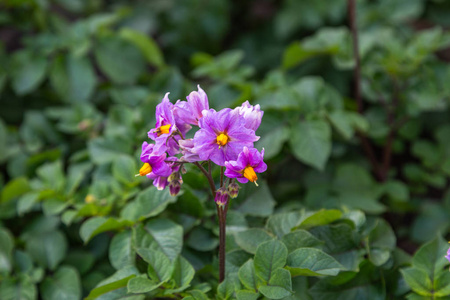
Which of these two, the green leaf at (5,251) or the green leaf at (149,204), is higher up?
the green leaf at (149,204)

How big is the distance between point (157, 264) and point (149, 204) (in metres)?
0.25

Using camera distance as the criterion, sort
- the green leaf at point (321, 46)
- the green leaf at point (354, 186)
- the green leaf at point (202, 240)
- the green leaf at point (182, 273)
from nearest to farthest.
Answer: the green leaf at point (182, 273) → the green leaf at point (202, 240) → the green leaf at point (354, 186) → the green leaf at point (321, 46)

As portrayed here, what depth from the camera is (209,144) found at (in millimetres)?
1035

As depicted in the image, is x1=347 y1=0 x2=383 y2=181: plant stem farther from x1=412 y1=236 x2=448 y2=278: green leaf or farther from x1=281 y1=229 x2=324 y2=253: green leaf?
x1=281 y1=229 x2=324 y2=253: green leaf

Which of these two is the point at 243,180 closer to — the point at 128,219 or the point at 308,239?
the point at 308,239

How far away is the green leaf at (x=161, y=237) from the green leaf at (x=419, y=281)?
620 mm

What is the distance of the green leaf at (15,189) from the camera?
173 centimetres

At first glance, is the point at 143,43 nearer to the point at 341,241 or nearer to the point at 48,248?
the point at 48,248

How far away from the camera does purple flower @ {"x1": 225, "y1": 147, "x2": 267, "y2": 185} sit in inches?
39.4

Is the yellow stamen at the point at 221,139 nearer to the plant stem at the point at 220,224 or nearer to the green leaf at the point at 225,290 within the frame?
the plant stem at the point at 220,224

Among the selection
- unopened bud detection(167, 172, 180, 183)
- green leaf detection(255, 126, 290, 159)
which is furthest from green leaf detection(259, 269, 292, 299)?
green leaf detection(255, 126, 290, 159)

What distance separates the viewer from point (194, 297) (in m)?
1.17

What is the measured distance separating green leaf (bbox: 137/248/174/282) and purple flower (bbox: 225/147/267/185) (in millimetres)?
354

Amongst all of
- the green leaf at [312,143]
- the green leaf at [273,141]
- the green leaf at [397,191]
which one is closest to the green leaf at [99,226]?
the green leaf at [273,141]
